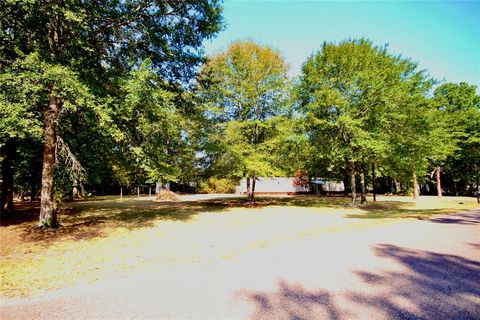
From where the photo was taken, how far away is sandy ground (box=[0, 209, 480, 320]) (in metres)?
3.78

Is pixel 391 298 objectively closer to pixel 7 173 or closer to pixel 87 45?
pixel 87 45

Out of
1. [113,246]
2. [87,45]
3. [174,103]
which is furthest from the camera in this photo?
[174,103]

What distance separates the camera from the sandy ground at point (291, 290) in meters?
3.78

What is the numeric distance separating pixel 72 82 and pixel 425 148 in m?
22.0

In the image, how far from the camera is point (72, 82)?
28.3ft

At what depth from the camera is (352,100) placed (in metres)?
19.1

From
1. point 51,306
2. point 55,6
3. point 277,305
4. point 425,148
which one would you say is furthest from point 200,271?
point 425,148

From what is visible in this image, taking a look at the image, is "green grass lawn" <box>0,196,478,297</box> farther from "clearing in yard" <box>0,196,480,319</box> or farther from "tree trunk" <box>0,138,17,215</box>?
"tree trunk" <box>0,138,17,215</box>

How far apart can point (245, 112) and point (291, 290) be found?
17168 mm

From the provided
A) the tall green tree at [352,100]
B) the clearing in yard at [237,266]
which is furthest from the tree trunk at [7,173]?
the tall green tree at [352,100]

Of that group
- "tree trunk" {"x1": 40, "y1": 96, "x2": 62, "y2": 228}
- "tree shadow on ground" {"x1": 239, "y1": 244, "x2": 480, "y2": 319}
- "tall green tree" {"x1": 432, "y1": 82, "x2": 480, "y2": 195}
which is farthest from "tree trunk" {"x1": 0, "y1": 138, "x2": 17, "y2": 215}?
"tall green tree" {"x1": 432, "y1": 82, "x2": 480, "y2": 195}

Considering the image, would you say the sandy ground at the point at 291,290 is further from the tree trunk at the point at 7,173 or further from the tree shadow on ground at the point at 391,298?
the tree trunk at the point at 7,173

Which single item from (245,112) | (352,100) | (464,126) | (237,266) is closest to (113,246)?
(237,266)

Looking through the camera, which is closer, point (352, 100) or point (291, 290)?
point (291, 290)
